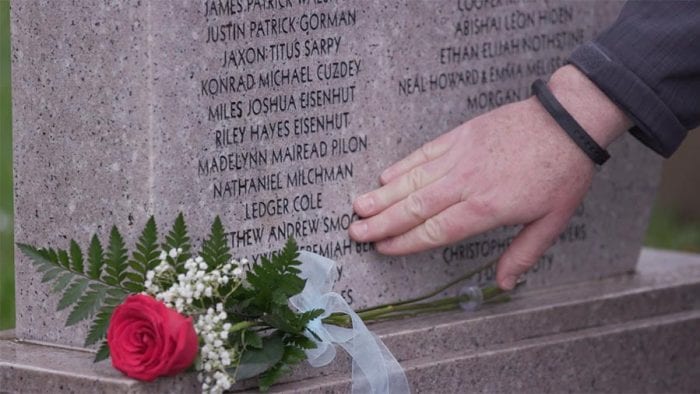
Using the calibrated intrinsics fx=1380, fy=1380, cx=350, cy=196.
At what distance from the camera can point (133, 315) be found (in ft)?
9.00

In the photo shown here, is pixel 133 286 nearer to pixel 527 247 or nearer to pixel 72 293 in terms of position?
pixel 72 293

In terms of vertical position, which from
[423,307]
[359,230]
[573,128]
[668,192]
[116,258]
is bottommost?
[668,192]

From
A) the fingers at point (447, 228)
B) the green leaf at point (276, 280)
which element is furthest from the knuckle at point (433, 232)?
the green leaf at point (276, 280)

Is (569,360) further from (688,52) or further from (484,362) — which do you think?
(688,52)

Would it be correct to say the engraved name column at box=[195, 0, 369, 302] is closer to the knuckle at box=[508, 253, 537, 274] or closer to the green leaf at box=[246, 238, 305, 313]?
the green leaf at box=[246, 238, 305, 313]

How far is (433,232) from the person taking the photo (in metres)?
3.32

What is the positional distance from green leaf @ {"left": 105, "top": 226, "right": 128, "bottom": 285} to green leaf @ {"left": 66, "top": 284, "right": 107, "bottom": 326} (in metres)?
0.04

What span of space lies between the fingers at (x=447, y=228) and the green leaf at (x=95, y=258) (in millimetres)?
808

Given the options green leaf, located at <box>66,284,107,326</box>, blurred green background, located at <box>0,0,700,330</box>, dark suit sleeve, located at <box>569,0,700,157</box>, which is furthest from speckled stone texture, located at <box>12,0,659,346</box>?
blurred green background, located at <box>0,0,700,330</box>

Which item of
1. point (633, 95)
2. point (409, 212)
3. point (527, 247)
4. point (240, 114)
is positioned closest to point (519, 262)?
point (527, 247)

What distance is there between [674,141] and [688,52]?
0.22 metres

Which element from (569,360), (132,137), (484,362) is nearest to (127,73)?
(132,137)

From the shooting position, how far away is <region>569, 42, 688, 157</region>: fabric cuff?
3.24 meters

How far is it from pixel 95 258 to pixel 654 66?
137cm
